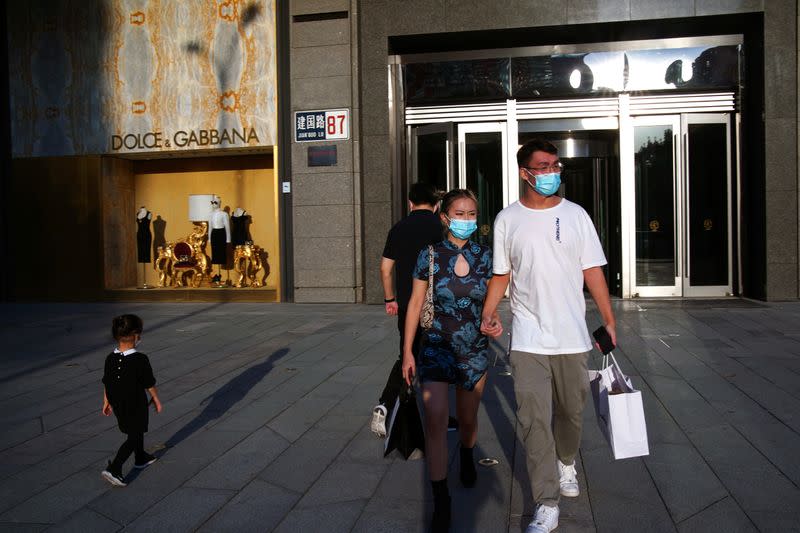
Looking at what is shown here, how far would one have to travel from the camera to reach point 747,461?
15.5ft

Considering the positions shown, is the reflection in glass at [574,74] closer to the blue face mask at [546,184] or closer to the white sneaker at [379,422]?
the white sneaker at [379,422]

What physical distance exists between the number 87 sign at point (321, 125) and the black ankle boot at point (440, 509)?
35.1 feet

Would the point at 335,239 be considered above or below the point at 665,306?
above

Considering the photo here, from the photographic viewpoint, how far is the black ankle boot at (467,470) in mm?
4406

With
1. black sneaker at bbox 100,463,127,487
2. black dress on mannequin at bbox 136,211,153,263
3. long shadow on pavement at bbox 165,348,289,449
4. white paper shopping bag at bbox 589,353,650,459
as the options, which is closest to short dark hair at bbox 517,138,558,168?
white paper shopping bag at bbox 589,353,650,459

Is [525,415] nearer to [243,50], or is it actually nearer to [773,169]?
[773,169]

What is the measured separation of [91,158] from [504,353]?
10495mm

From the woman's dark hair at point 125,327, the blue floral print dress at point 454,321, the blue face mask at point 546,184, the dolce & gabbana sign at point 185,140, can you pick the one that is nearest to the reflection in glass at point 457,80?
the dolce & gabbana sign at point 185,140

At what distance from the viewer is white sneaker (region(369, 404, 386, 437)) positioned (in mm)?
5445

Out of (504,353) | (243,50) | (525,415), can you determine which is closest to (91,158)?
A: (243,50)

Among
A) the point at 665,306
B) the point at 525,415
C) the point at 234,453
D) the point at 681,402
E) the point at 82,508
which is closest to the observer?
the point at 525,415

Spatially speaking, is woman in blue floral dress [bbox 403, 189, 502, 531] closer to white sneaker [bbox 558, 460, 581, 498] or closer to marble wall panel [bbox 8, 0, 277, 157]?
white sneaker [bbox 558, 460, 581, 498]

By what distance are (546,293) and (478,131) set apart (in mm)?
10910

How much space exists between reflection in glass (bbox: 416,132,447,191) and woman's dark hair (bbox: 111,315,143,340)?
398 inches
